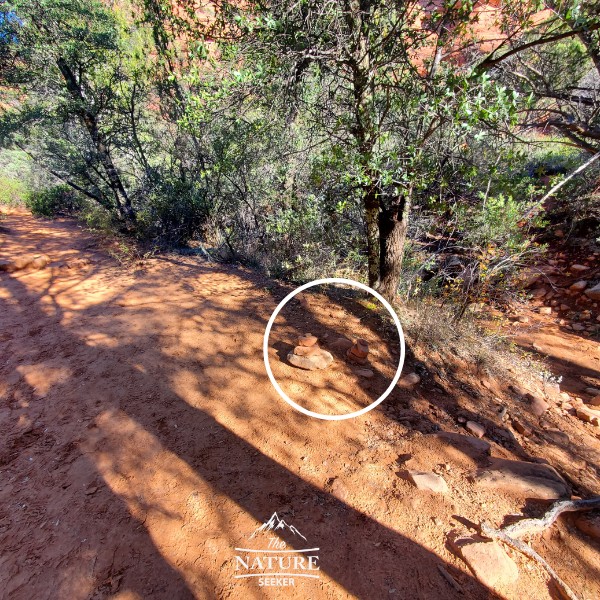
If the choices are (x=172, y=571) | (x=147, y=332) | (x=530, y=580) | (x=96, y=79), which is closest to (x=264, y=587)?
(x=172, y=571)

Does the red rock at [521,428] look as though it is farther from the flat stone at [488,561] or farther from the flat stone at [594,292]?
the flat stone at [594,292]

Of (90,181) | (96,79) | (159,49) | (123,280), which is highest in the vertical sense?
(159,49)

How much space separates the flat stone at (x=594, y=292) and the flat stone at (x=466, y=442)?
6514 mm

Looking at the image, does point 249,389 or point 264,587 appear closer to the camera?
point 264,587

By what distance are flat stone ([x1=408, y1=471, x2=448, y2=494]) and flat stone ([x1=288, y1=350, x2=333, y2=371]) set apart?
4.74 ft

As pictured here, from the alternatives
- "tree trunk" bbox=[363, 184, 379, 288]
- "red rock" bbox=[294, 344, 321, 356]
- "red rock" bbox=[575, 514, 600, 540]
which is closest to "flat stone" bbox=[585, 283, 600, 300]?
"tree trunk" bbox=[363, 184, 379, 288]

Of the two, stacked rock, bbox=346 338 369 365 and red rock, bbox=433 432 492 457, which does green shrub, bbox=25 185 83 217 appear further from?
red rock, bbox=433 432 492 457

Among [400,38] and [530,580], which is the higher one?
[400,38]

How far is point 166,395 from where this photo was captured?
346cm

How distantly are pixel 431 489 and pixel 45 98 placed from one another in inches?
485

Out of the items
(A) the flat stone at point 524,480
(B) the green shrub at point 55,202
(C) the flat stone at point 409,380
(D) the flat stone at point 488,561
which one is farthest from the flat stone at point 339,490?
(B) the green shrub at point 55,202

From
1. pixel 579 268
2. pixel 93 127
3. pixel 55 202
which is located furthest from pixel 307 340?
pixel 55 202

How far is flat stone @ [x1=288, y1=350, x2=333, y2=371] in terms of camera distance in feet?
12.0

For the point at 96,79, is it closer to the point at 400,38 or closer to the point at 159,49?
the point at 159,49
